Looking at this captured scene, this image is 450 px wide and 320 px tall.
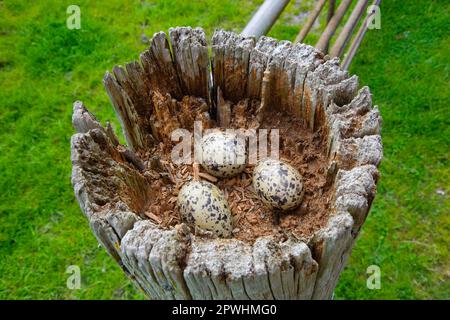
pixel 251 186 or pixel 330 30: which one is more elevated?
pixel 330 30

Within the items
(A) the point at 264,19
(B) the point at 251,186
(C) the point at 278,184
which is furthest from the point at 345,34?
(C) the point at 278,184

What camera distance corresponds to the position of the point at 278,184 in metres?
1.67

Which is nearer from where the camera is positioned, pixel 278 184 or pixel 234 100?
pixel 278 184

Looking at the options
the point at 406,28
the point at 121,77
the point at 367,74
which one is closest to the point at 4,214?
the point at 121,77

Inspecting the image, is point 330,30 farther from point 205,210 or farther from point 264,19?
point 205,210

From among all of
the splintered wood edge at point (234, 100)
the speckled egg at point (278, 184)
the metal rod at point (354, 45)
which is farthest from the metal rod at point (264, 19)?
the metal rod at point (354, 45)

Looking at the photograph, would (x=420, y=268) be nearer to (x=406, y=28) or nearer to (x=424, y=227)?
(x=424, y=227)

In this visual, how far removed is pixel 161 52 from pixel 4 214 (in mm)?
2545

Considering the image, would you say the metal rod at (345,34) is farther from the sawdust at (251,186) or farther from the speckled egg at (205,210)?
the speckled egg at (205,210)

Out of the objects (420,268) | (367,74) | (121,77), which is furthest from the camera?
(367,74)

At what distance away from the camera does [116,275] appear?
11.0ft

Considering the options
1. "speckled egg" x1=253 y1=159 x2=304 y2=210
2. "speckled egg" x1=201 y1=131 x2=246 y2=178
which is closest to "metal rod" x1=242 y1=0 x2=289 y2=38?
"speckled egg" x1=201 y1=131 x2=246 y2=178

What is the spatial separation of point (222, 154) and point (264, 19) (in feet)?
2.69

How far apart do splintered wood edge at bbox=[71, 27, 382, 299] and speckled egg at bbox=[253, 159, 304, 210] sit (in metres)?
0.20
